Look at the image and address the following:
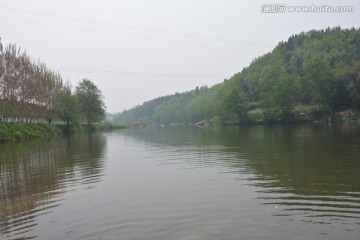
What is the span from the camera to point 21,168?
2197 centimetres

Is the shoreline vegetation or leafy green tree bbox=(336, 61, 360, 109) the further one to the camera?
leafy green tree bbox=(336, 61, 360, 109)

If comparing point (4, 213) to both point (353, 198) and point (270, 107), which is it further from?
point (270, 107)

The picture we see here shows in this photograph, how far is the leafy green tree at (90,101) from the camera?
118 meters

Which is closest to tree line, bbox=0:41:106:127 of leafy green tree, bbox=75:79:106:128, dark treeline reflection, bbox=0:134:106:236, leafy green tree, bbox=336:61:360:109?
leafy green tree, bbox=75:79:106:128

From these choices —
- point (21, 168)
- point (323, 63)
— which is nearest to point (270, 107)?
point (323, 63)

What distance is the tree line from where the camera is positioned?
6250cm

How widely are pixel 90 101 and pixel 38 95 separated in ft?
136

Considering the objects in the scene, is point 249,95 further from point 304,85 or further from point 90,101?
point 90,101

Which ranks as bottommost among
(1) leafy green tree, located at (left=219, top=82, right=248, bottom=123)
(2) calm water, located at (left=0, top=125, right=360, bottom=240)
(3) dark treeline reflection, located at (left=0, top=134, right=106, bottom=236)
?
(2) calm water, located at (left=0, top=125, right=360, bottom=240)

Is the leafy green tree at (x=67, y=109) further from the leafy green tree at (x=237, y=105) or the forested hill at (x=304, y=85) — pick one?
the forested hill at (x=304, y=85)

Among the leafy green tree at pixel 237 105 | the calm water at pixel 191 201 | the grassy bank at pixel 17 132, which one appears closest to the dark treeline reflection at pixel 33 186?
the calm water at pixel 191 201

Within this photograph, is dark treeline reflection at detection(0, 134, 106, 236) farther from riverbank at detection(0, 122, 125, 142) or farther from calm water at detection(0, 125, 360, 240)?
riverbank at detection(0, 122, 125, 142)

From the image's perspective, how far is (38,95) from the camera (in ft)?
251

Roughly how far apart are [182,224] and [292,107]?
11121 centimetres
